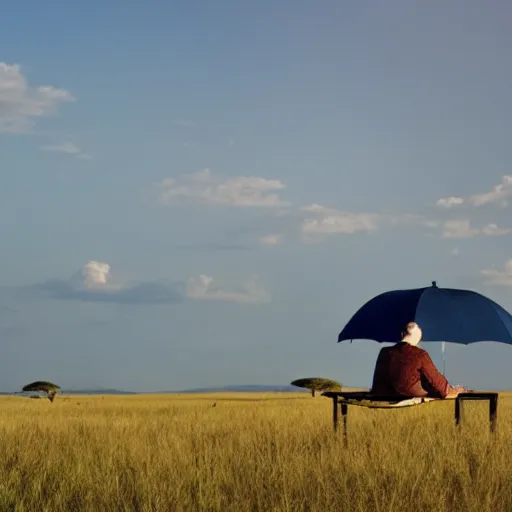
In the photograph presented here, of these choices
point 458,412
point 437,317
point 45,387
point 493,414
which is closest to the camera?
point 493,414

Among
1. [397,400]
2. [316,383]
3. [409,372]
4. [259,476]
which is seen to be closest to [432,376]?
[409,372]

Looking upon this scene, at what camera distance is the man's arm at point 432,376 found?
10.2 meters

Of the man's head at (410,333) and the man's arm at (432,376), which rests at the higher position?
the man's head at (410,333)

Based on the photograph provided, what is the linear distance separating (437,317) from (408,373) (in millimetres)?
1580

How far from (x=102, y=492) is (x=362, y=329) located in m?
5.45

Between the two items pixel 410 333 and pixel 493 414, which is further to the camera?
pixel 493 414

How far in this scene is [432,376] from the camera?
33.5ft

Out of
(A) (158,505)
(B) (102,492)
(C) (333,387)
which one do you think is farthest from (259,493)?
(C) (333,387)

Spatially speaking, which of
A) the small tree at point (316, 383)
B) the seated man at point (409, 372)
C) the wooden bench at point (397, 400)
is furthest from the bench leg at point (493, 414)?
the small tree at point (316, 383)

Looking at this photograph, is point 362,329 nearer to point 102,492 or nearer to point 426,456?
point 426,456

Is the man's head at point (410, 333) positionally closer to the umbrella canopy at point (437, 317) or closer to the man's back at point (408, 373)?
the man's back at point (408, 373)

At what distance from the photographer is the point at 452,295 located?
11.7 metres

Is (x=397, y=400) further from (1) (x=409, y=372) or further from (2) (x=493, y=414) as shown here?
(2) (x=493, y=414)

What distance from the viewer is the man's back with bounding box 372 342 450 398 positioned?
10.2 metres
